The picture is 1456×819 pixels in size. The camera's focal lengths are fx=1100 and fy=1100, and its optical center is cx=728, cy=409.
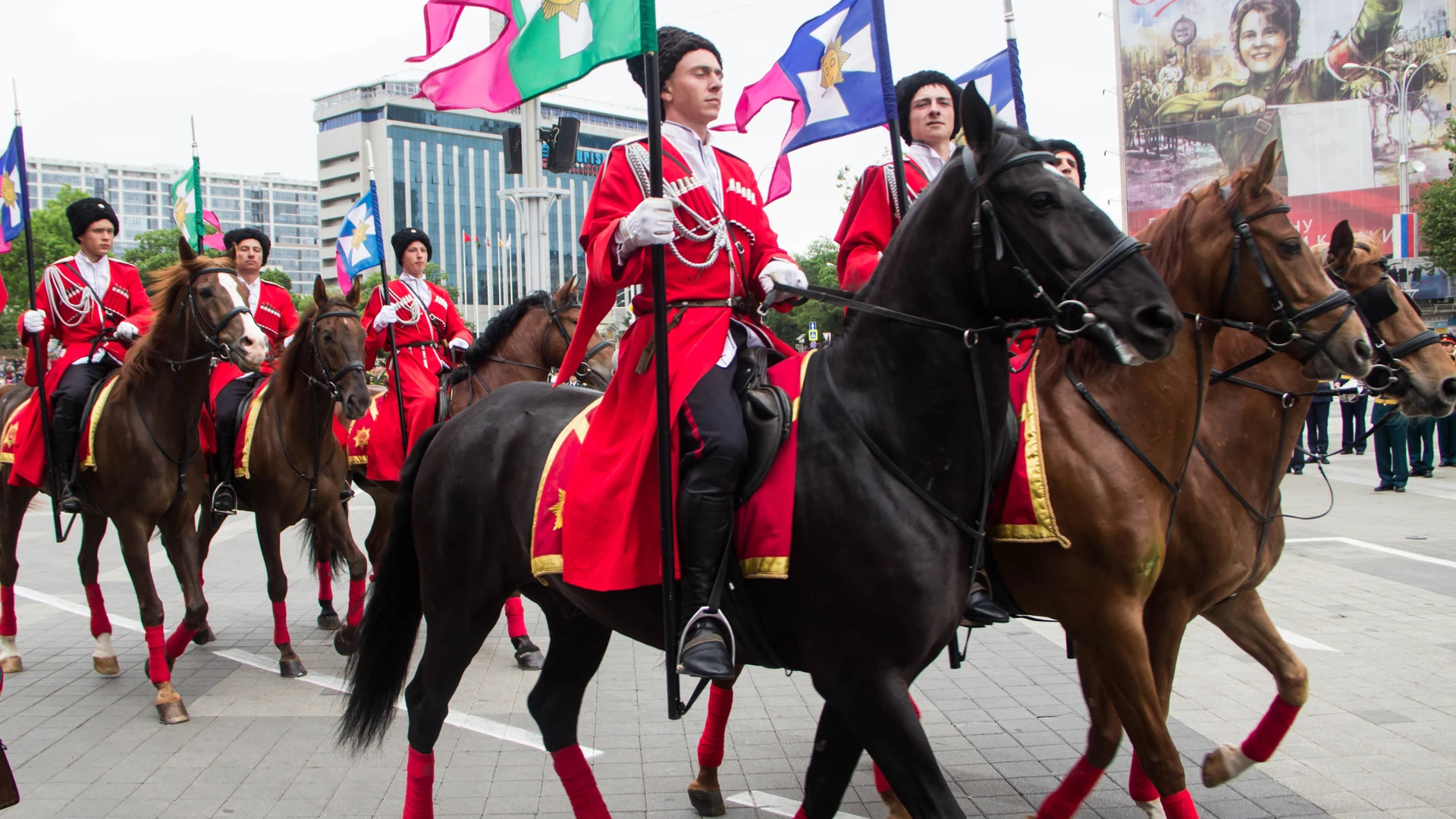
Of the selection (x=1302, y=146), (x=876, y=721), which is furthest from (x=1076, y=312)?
(x=1302, y=146)

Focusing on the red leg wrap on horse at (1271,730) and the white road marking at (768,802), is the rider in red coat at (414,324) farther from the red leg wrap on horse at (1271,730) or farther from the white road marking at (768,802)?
the red leg wrap on horse at (1271,730)

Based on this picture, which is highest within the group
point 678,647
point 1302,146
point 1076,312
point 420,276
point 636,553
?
point 1302,146

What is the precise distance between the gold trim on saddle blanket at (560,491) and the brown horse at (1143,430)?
1.49 metres

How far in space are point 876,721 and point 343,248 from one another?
9.68m

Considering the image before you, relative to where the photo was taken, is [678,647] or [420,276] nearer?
[678,647]

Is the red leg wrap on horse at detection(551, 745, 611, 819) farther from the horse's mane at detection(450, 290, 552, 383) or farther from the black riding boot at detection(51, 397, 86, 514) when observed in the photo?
the black riding boot at detection(51, 397, 86, 514)

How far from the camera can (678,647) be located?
321cm

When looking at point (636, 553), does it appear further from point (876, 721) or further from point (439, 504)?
point (439, 504)

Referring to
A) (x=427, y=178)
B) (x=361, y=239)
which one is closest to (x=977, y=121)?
(x=361, y=239)

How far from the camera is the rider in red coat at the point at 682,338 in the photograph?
3.13m

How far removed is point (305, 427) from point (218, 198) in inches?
6934

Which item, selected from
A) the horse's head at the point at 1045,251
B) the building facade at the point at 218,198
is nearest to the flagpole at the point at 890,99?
the horse's head at the point at 1045,251

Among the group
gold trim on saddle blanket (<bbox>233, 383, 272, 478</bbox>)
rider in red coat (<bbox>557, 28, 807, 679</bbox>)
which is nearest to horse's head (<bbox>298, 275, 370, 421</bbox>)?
gold trim on saddle blanket (<bbox>233, 383, 272, 478</bbox>)

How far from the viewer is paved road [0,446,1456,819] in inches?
183
